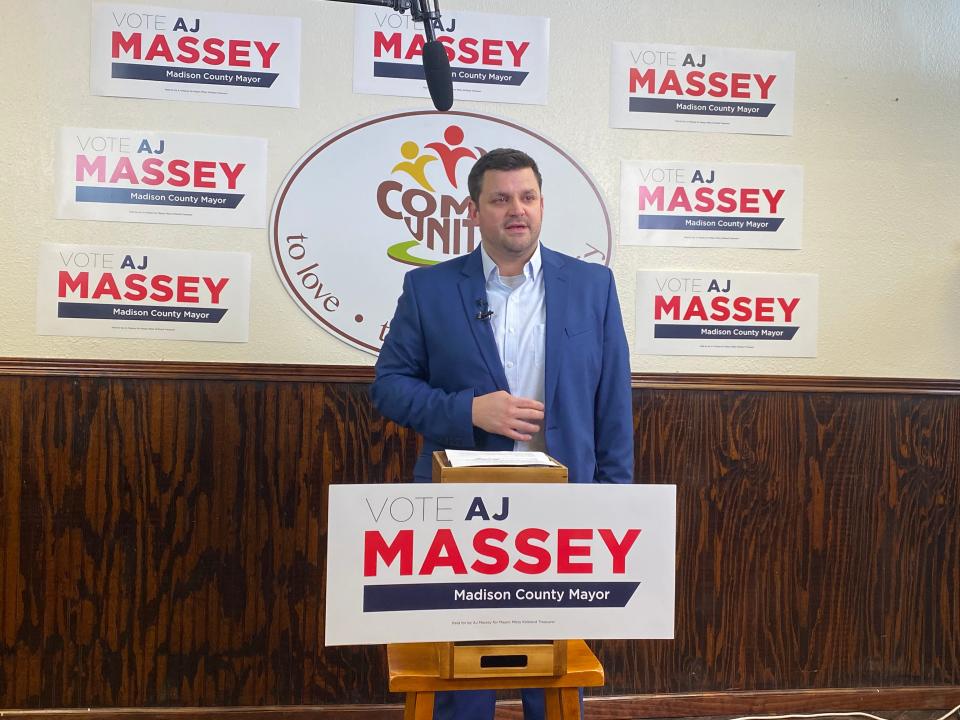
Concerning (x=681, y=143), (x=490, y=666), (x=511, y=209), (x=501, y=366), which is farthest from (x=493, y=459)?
(x=681, y=143)

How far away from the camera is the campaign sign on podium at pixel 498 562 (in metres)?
1.27

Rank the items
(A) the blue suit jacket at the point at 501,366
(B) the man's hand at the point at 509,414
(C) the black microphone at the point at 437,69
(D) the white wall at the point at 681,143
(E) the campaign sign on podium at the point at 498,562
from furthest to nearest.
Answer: (D) the white wall at the point at 681,143
(C) the black microphone at the point at 437,69
(A) the blue suit jacket at the point at 501,366
(B) the man's hand at the point at 509,414
(E) the campaign sign on podium at the point at 498,562

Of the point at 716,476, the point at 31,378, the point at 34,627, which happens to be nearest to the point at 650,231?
the point at 716,476

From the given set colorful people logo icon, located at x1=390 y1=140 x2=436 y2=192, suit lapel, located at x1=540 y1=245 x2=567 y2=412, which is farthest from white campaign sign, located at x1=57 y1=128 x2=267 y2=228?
suit lapel, located at x1=540 y1=245 x2=567 y2=412

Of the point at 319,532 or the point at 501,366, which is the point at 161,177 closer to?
the point at 319,532

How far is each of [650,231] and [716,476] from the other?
869 millimetres

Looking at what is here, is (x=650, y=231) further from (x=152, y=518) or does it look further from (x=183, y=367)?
(x=152, y=518)

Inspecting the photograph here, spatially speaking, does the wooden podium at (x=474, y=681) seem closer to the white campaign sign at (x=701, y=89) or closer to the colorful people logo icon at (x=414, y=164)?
the colorful people logo icon at (x=414, y=164)

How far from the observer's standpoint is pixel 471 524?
1.29 meters

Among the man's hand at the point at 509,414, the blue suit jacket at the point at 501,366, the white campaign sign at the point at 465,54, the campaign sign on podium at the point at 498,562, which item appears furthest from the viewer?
the white campaign sign at the point at 465,54

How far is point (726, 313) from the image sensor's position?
116 inches

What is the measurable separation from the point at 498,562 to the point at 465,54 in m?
2.03

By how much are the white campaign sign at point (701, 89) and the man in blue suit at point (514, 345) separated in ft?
3.41

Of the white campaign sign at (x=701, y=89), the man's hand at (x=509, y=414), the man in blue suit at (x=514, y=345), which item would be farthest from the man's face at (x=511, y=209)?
the white campaign sign at (x=701, y=89)
